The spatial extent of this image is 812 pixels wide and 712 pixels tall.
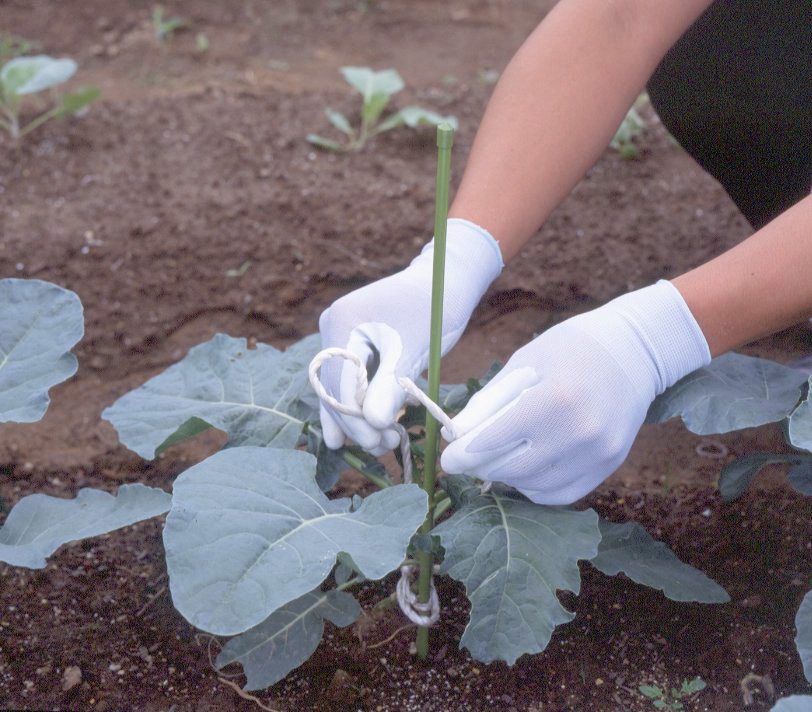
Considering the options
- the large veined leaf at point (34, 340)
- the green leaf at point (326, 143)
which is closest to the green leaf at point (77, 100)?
the green leaf at point (326, 143)

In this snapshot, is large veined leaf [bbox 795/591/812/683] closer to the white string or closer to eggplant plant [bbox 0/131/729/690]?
eggplant plant [bbox 0/131/729/690]

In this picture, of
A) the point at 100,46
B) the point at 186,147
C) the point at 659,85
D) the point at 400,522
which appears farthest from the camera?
the point at 100,46

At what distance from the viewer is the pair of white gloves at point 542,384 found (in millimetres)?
1260

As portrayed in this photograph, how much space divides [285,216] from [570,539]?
1.44m

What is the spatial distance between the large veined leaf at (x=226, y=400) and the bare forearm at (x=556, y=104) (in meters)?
A: 0.39

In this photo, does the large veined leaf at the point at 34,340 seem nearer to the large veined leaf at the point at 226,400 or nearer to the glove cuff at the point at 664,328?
the large veined leaf at the point at 226,400

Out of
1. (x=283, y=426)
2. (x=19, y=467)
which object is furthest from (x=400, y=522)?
(x=19, y=467)

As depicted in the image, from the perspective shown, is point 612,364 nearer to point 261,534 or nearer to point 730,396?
point 730,396

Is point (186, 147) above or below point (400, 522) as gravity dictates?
below

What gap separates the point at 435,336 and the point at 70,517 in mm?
559

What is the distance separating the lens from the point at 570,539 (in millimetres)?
1204

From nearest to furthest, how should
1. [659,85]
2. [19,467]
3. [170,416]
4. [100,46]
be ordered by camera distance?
[170,416] < [19,467] < [659,85] < [100,46]

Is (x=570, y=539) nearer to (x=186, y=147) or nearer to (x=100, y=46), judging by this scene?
(x=186, y=147)

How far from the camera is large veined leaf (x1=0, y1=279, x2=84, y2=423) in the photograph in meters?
1.35
